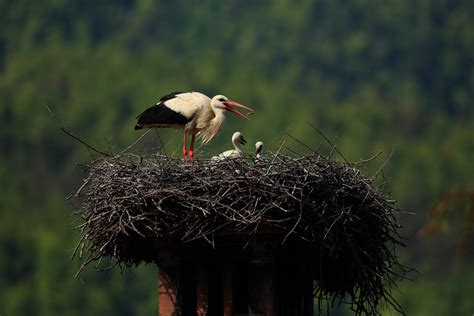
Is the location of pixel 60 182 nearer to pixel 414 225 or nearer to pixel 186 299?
pixel 414 225

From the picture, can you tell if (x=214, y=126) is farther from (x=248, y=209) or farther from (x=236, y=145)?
(x=248, y=209)

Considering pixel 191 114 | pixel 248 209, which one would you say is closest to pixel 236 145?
pixel 191 114

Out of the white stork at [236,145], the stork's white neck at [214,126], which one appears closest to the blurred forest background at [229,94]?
the stork's white neck at [214,126]

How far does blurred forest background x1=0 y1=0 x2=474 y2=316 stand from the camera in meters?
55.3

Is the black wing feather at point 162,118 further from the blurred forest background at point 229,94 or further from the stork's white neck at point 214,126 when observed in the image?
the blurred forest background at point 229,94

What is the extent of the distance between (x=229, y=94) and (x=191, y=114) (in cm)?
5514

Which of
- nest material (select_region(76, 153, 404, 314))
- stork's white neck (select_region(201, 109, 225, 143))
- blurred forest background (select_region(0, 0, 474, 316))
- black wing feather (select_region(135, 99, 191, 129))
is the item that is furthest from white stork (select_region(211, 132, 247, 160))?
blurred forest background (select_region(0, 0, 474, 316))

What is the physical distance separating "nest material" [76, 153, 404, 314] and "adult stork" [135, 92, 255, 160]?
207 cm

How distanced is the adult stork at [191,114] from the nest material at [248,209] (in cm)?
207

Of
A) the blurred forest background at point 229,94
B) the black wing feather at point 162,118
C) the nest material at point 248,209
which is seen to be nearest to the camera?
the nest material at point 248,209

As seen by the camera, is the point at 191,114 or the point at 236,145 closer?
the point at 236,145

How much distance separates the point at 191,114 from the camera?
17.5 m

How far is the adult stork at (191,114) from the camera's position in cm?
1742

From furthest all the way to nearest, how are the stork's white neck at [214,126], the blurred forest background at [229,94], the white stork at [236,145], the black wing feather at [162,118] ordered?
1. the blurred forest background at [229,94]
2. the black wing feather at [162,118]
3. the stork's white neck at [214,126]
4. the white stork at [236,145]
